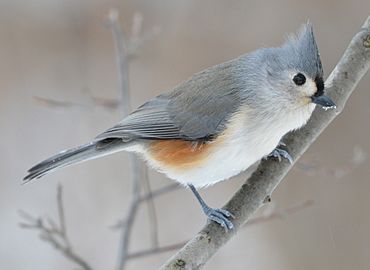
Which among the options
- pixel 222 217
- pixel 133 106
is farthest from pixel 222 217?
pixel 133 106

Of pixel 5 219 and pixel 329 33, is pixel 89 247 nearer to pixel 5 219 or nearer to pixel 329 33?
pixel 5 219

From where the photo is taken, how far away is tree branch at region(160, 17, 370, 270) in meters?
1.90

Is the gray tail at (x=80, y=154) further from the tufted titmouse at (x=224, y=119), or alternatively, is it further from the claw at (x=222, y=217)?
the claw at (x=222, y=217)

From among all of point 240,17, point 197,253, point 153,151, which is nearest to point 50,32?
point 240,17

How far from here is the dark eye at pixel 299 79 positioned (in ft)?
6.80

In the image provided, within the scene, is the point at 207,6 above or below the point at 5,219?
above

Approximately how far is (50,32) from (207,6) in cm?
115

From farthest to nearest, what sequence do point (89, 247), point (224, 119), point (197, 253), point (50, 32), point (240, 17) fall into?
point (50, 32), point (240, 17), point (89, 247), point (224, 119), point (197, 253)

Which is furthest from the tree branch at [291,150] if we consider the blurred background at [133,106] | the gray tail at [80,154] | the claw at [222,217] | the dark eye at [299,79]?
the blurred background at [133,106]

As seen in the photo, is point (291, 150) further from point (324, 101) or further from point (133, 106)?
point (133, 106)

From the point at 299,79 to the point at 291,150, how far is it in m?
0.23

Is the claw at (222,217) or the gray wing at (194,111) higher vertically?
the gray wing at (194,111)

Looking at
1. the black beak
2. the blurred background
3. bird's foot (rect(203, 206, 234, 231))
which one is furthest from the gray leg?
the blurred background

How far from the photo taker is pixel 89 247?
3955mm
